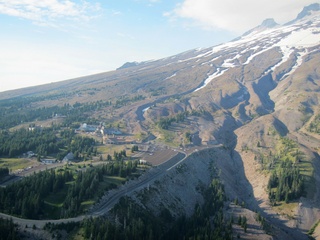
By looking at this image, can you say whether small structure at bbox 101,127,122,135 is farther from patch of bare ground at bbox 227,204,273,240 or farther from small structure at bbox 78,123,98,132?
patch of bare ground at bbox 227,204,273,240

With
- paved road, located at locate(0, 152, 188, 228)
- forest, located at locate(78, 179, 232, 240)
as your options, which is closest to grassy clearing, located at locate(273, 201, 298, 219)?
forest, located at locate(78, 179, 232, 240)

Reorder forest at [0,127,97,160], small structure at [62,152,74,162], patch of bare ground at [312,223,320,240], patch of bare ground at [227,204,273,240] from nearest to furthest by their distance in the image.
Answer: patch of bare ground at [227,204,273,240]
patch of bare ground at [312,223,320,240]
small structure at [62,152,74,162]
forest at [0,127,97,160]

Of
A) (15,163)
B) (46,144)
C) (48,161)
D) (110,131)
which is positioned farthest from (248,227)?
(110,131)

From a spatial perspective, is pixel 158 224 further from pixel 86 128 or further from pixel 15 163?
pixel 86 128

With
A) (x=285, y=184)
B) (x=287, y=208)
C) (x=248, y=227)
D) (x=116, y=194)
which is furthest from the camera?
(x=285, y=184)

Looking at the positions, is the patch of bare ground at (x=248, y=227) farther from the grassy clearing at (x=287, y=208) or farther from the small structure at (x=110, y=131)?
the small structure at (x=110, y=131)

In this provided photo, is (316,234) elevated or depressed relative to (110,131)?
depressed
